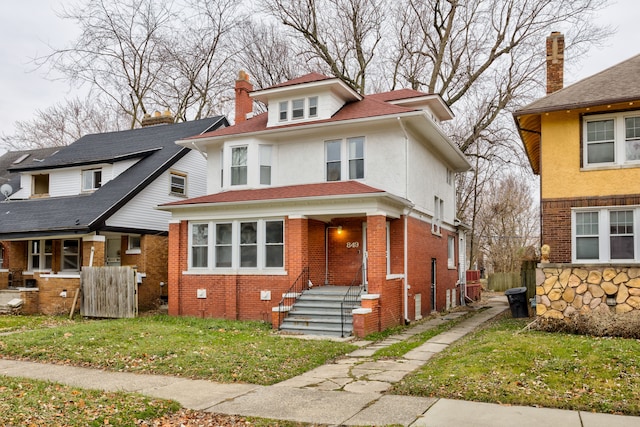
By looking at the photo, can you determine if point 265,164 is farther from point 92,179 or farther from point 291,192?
point 92,179

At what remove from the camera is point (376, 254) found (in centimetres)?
1542

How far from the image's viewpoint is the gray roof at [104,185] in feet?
67.2

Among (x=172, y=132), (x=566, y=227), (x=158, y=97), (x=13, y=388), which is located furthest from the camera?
(x=158, y=97)

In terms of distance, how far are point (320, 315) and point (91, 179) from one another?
515 inches

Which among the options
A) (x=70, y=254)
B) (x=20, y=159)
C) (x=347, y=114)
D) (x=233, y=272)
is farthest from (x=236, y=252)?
(x=20, y=159)

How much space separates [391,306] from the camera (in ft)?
53.4

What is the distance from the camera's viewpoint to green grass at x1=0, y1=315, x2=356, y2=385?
10242 mm

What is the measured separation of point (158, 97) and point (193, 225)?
2172 cm

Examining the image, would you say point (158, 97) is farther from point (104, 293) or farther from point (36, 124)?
point (104, 293)

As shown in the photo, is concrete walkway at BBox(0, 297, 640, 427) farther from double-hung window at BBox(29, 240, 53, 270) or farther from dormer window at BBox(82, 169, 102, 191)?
dormer window at BBox(82, 169, 102, 191)

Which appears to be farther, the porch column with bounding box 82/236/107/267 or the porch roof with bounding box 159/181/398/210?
the porch column with bounding box 82/236/107/267

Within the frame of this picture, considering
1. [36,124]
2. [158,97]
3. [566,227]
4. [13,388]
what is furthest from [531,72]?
[36,124]

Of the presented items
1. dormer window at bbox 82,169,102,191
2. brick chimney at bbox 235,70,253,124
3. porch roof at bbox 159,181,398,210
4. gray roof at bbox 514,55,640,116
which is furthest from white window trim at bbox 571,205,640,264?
dormer window at bbox 82,169,102,191

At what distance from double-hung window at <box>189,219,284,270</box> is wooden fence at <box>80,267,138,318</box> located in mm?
2290
